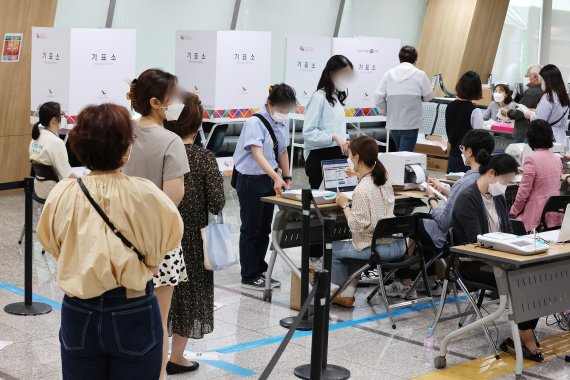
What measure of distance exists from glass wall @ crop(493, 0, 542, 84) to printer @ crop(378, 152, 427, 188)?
1037 cm

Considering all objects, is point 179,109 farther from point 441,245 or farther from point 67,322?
point 441,245

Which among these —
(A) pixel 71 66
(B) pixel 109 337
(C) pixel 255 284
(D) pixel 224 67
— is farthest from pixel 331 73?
(B) pixel 109 337

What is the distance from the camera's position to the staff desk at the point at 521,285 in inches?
202

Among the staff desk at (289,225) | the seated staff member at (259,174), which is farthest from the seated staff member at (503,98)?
the seated staff member at (259,174)

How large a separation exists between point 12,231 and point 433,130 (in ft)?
23.9

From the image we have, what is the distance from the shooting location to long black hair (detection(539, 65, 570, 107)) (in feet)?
29.9

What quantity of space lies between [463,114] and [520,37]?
9138mm

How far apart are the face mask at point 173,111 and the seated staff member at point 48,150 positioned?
290cm

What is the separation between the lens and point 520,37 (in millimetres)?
17281

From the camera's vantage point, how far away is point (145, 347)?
9.91 ft

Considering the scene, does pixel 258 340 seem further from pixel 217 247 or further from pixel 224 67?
pixel 224 67

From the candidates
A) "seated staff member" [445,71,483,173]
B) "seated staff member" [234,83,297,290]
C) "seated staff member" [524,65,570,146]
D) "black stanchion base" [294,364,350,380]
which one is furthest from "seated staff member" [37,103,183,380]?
"seated staff member" [524,65,570,146]

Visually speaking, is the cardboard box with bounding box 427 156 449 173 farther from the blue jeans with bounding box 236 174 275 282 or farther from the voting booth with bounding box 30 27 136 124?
the blue jeans with bounding box 236 174 275 282

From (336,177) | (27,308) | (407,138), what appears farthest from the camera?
(407,138)
